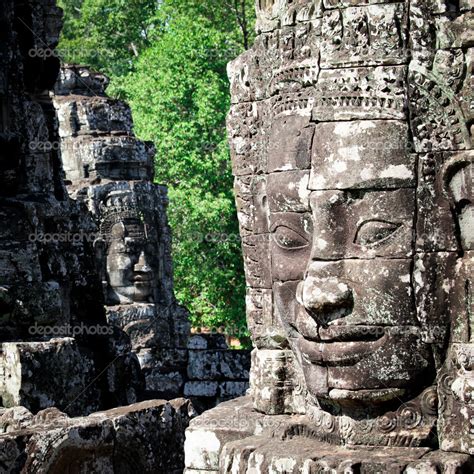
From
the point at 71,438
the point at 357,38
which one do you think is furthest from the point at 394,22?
the point at 71,438

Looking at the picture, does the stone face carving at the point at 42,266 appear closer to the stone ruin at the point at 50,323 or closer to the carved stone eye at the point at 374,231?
the stone ruin at the point at 50,323

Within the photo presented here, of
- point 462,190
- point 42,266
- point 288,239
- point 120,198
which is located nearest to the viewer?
point 462,190

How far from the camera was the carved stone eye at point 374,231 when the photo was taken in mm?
7234

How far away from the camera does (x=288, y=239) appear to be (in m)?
7.63

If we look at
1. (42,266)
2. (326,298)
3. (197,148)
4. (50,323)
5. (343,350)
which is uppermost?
(197,148)

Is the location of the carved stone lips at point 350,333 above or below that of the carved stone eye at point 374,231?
below

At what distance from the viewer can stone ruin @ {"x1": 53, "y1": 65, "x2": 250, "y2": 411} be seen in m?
23.1

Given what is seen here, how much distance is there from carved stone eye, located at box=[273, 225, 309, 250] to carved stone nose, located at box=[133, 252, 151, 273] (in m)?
A: 16.5

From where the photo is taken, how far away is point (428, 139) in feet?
23.6

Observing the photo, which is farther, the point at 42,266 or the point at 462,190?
the point at 42,266

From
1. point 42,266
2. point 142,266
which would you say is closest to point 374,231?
point 42,266

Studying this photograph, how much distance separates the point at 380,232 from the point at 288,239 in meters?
0.56

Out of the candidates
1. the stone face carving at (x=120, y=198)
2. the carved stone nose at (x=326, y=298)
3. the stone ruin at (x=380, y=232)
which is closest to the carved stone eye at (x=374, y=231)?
the stone ruin at (x=380, y=232)

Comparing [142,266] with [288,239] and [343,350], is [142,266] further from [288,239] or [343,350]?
[343,350]
